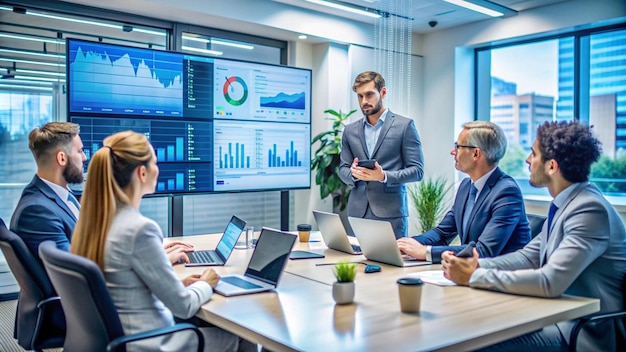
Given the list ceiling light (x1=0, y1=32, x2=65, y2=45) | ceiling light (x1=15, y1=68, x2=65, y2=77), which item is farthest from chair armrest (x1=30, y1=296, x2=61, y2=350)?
ceiling light (x1=0, y1=32, x2=65, y2=45)

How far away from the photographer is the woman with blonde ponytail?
1769 mm

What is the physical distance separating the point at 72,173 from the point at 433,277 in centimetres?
169

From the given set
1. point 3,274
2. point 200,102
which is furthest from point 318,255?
point 3,274

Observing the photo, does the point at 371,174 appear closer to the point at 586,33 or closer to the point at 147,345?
the point at 147,345

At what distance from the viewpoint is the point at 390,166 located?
3721mm

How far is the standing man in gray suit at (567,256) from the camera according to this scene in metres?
1.94

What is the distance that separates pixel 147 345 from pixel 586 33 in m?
5.27

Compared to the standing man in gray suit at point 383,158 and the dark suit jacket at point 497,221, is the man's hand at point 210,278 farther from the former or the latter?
the standing man in gray suit at point 383,158

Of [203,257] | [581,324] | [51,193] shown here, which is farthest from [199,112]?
[581,324]

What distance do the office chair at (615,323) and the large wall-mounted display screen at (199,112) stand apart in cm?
327

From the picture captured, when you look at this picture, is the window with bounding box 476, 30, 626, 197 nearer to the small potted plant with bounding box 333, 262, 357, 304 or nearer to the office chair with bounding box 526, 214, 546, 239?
the office chair with bounding box 526, 214, 546, 239

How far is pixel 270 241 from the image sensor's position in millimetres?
2256

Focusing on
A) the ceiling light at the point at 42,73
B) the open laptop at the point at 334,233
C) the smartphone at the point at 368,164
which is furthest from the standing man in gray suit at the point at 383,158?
the ceiling light at the point at 42,73

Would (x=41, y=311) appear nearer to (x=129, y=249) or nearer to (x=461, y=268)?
(x=129, y=249)
